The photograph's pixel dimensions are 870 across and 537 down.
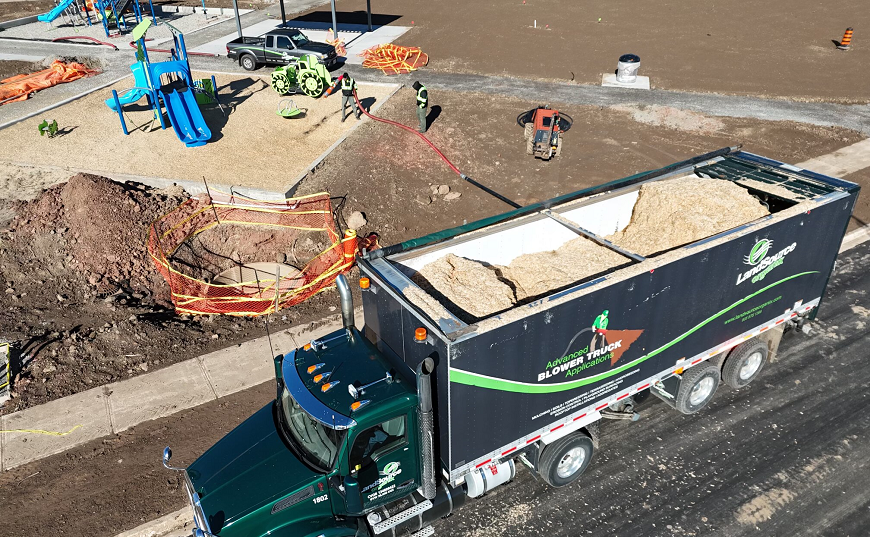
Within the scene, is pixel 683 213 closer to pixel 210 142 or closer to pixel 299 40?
pixel 210 142

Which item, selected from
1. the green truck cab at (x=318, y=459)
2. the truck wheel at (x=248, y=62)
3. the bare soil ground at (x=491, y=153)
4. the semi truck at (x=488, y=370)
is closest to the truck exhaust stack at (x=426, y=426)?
the semi truck at (x=488, y=370)

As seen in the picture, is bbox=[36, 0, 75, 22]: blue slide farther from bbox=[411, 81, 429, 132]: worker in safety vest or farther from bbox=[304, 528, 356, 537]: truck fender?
bbox=[304, 528, 356, 537]: truck fender

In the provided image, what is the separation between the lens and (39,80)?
2655cm

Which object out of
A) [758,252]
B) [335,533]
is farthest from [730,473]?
[335,533]

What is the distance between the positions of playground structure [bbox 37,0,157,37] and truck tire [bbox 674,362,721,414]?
3565cm

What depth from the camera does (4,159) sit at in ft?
64.9

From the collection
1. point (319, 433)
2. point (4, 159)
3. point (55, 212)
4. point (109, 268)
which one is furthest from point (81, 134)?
point (319, 433)

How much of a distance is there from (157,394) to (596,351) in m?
8.33

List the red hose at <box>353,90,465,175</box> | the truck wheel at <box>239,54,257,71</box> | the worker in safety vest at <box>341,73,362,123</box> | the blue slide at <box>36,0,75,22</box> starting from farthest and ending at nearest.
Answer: the blue slide at <box>36,0,75,22</box>, the truck wheel at <box>239,54,257,71</box>, the worker in safety vest at <box>341,73,362,123</box>, the red hose at <box>353,90,465,175</box>

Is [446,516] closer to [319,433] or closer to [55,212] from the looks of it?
[319,433]

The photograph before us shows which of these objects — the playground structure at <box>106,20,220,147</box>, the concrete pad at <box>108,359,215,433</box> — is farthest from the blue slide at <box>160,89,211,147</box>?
the concrete pad at <box>108,359,215,433</box>

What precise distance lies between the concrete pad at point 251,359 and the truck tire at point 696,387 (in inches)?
→ 267

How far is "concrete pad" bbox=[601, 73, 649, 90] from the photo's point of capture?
26.2 metres

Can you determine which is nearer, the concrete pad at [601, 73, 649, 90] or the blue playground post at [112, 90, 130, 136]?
the blue playground post at [112, 90, 130, 136]
